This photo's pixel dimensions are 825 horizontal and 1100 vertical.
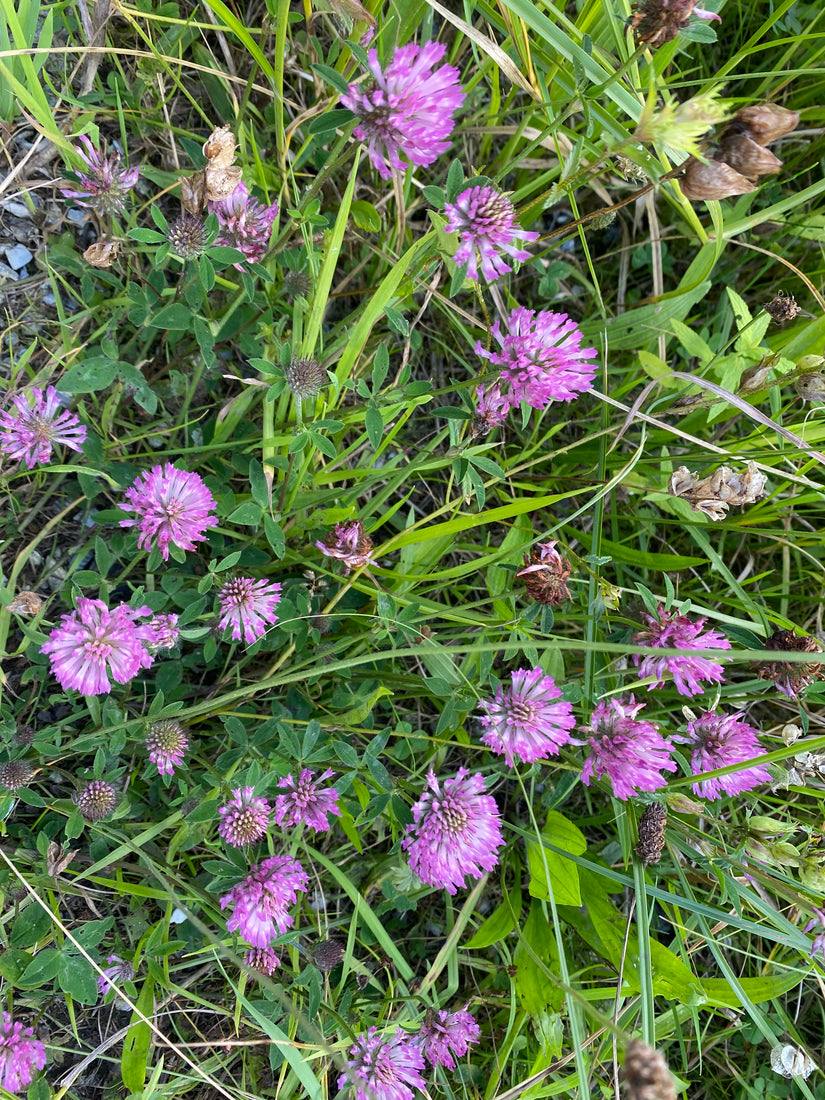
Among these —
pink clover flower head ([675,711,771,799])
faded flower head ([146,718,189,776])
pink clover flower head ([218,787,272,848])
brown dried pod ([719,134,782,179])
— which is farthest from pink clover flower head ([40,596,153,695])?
brown dried pod ([719,134,782,179])

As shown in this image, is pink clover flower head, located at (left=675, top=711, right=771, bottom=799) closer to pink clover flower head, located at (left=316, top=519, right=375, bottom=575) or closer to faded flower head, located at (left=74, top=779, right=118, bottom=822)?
pink clover flower head, located at (left=316, top=519, right=375, bottom=575)

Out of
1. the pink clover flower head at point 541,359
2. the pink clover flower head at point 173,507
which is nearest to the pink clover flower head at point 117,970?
the pink clover flower head at point 173,507

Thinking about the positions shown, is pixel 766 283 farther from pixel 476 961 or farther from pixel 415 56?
pixel 476 961

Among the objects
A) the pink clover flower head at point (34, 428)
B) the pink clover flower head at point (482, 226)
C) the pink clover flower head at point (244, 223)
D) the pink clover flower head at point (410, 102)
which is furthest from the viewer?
the pink clover flower head at point (34, 428)

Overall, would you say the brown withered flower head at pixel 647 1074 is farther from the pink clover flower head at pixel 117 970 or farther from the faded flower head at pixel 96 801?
the pink clover flower head at pixel 117 970

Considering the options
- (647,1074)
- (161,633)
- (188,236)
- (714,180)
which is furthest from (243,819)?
(714,180)
